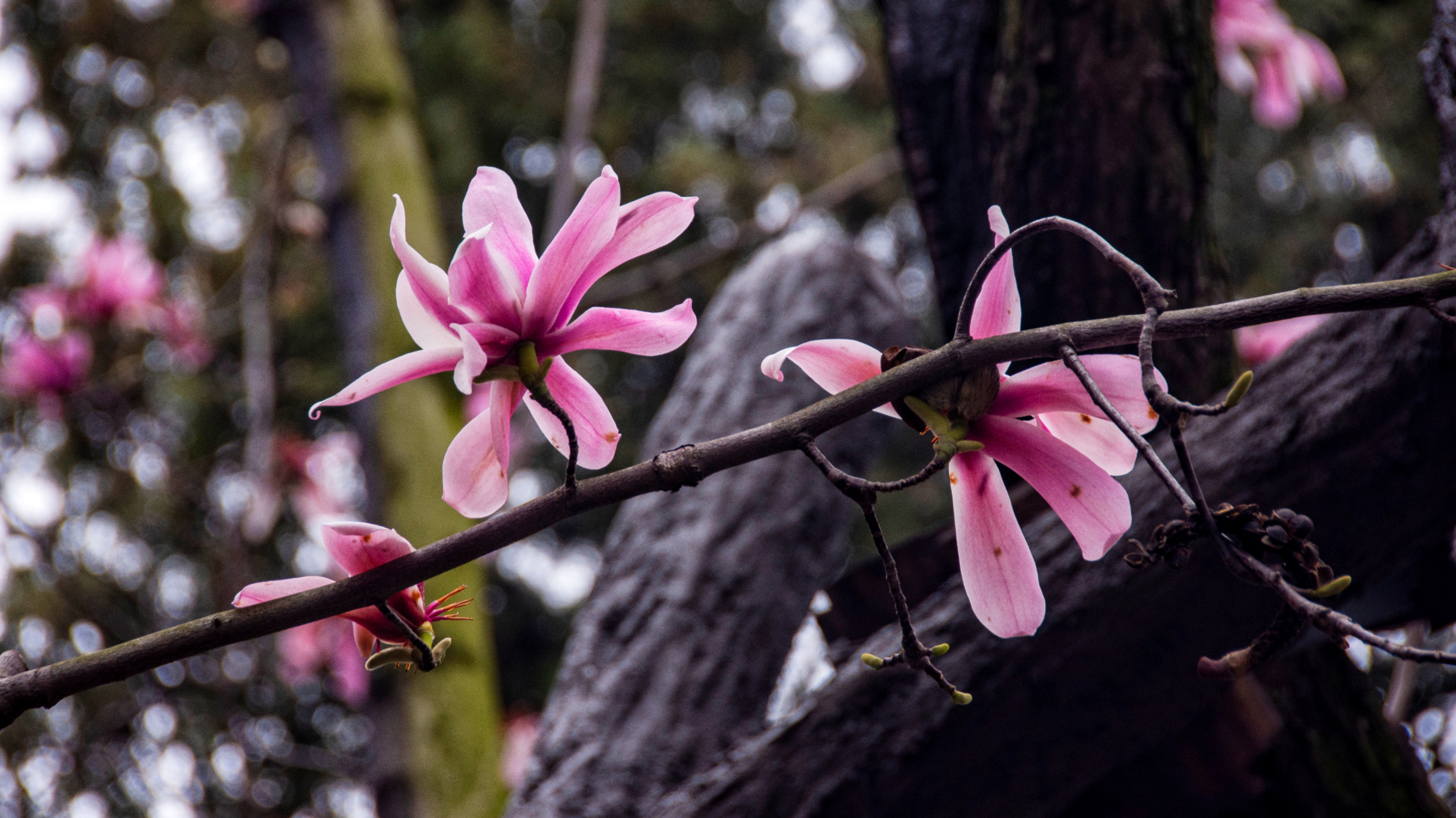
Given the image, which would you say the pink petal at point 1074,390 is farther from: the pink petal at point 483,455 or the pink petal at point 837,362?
the pink petal at point 483,455

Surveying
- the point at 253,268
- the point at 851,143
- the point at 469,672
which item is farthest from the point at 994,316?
the point at 851,143

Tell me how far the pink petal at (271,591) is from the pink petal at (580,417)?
14 centimetres

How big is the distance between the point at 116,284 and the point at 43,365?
9.9 inches

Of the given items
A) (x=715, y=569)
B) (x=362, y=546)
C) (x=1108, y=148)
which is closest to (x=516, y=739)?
(x=715, y=569)

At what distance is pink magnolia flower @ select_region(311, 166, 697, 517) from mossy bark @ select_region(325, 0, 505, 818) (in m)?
0.76

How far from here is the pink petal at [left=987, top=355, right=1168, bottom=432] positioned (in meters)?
0.49

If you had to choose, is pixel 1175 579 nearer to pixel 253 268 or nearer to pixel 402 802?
pixel 402 802

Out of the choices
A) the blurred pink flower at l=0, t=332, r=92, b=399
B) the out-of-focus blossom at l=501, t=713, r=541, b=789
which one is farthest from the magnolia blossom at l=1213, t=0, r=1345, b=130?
the blurred pink flower at l=0, t=332, r=92, b=399

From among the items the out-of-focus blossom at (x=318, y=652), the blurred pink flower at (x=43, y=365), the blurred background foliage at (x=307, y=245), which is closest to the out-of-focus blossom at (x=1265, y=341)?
the blurred background foliage at (x=307, y=245)

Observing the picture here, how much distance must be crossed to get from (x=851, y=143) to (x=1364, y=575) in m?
2.34

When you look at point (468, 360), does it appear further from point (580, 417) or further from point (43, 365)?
point (43, 365)

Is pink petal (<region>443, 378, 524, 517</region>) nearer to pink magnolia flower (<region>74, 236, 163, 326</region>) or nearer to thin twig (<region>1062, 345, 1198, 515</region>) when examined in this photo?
thin twig (<region>1062, 345, 1198, 515</region>)

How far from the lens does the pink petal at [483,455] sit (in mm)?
505

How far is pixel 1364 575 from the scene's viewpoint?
800 mm
